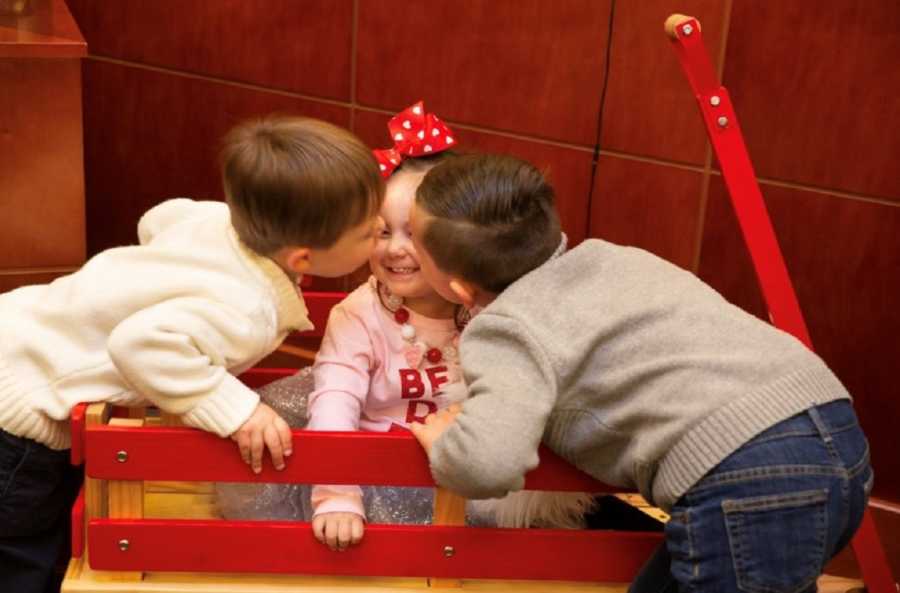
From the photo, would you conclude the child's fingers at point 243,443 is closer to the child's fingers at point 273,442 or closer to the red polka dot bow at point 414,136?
the child's fingers at point 273,442

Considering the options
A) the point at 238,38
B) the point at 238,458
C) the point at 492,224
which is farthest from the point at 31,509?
the point at 238,38

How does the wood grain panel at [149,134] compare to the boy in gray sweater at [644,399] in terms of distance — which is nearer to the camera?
the boy in gray sweater at [644,399]

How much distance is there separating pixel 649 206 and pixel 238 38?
1057mm

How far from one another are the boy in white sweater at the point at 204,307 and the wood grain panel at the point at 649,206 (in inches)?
43.1

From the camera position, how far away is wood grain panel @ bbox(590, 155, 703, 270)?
254 centimetres

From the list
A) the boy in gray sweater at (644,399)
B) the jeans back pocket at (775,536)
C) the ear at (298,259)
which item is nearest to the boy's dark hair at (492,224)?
the boy in gray sweater at (644,399)

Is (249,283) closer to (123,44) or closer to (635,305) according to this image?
(635,305)

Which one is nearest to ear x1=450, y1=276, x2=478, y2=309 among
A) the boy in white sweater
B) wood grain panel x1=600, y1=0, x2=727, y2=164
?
the boy in white sweater

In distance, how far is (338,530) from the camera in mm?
1555

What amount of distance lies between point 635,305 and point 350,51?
4.94 feet

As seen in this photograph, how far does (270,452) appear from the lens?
4.89 ft

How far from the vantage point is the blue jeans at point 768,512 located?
4.63 ft

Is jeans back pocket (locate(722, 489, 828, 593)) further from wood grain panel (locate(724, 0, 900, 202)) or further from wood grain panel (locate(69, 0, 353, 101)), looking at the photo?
wood grain panel (locate(69, 0, 353, 101))

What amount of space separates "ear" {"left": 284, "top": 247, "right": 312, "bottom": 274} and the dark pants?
401mm
